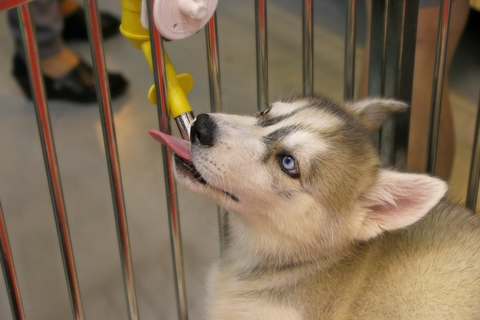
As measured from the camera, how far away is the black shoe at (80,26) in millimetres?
4009

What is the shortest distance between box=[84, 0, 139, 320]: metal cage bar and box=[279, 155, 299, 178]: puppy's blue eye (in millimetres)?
422

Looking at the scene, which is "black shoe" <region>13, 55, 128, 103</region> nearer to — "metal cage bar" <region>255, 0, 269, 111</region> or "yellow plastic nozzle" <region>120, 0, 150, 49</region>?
"metal cage bar" <region>255, 0, 269, 111</region>

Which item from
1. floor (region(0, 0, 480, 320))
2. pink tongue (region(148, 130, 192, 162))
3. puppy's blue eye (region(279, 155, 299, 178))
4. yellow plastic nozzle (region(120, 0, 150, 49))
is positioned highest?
yellow plastic nozzle (region(120, 0, 150, 49))

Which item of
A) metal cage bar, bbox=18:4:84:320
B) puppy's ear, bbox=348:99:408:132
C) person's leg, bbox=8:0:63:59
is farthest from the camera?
person's leg, bbox=8:0:63:59

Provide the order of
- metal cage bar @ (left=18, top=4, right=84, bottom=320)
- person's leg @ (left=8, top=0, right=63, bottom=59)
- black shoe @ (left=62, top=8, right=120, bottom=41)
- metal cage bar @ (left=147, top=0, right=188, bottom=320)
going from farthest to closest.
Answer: black shoe @ (left=62, top=8, right=120, bottom=41) → person's leg @ (left=8, top=0, right=63, bottom=59) → metal cage bar @ (left=147, top=0, right=188, bottom=320) → metal cage bar @ (left=18, top=4, right=84, bottom=320)

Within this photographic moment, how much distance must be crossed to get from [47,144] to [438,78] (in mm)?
1145

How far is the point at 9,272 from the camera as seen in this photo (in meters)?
1.17

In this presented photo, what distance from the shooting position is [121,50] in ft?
12.9

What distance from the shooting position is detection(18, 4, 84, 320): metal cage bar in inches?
41.2

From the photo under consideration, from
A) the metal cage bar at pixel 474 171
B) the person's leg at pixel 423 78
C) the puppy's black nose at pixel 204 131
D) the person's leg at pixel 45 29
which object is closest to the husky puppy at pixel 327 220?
the puppy's black nose at pixel 204 131

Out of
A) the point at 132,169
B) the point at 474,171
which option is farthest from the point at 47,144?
the point at 132,169

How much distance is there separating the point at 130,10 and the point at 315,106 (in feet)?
1.86

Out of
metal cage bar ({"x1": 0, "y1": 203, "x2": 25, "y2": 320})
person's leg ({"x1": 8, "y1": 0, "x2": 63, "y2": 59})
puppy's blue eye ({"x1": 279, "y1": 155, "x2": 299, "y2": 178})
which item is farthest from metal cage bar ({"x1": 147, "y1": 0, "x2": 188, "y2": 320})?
person's leg ({"x1": 8, "y1": 0, "x2": 63, "y2": 59})

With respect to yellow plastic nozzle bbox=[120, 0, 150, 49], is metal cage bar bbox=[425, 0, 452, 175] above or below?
below
